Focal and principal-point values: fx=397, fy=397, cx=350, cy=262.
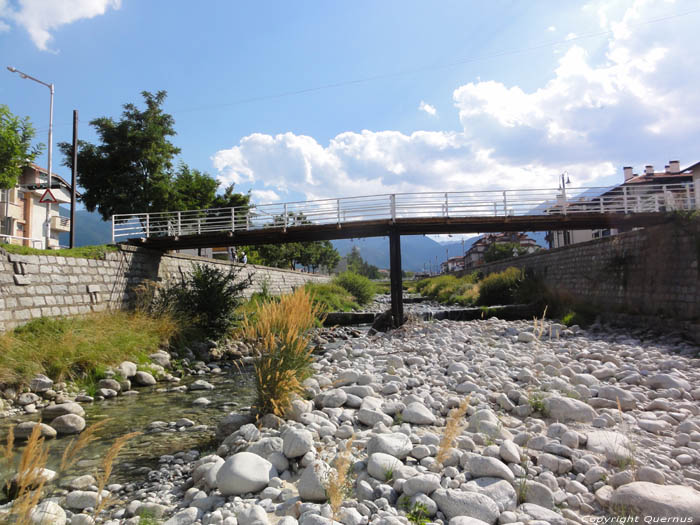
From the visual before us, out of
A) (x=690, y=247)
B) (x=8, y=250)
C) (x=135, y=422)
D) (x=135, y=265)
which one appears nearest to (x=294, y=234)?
(x=135, y=265)

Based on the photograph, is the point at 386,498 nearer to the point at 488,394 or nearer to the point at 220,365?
the point at 488,394

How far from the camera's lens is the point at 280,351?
446cm

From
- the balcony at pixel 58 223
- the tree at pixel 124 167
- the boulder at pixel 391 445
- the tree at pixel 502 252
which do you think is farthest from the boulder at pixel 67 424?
the tree at pixel 502 252

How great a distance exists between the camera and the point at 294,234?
15.4 metres

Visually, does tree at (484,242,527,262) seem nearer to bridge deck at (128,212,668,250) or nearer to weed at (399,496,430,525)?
bridge deck at (128,212,668,250)

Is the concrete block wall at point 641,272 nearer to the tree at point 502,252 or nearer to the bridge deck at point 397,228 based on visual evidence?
the bridge deck at point 397,228

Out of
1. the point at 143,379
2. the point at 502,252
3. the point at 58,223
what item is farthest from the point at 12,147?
the point at 502,252

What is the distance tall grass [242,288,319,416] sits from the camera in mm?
4375

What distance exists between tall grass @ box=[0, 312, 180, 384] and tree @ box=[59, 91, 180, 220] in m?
12.2

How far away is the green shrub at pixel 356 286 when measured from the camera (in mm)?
29578

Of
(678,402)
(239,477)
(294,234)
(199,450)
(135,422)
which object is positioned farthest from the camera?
(294,234)

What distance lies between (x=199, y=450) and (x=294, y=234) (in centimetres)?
1142

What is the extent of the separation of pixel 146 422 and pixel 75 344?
3920 millimetres

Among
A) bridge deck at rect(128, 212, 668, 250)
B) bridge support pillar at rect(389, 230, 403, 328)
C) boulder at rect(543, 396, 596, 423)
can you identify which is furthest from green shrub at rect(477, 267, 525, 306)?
boulder at rect(543, 396, 596, 423)
